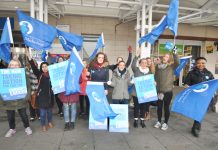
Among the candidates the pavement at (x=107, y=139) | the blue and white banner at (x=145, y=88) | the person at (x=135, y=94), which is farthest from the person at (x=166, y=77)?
the pavement at (x=107, y=139)

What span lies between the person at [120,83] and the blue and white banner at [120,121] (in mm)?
235

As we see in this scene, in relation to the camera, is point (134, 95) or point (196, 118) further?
point (134, 95)

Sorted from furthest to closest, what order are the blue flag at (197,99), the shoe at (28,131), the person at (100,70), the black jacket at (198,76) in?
the person at (100,70) < the black jacket at (198,76) < the shoe at (28,131) < the blue flag at (197,99)

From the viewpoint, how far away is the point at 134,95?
18.3ft

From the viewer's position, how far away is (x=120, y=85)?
5.45 m

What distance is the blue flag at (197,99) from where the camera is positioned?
16.2 feet

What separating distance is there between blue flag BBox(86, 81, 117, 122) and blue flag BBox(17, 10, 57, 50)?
4.88ft

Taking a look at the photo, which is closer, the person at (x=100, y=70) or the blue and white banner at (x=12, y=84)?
the blue and white banner at (x=12, y=84)

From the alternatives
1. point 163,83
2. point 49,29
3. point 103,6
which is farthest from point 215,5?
point 49,29

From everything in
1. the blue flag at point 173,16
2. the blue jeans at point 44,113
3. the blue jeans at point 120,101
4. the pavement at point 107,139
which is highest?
the blue flag at point 173,16

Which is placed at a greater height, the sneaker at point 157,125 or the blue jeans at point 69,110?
the blue jeans at point 69,110

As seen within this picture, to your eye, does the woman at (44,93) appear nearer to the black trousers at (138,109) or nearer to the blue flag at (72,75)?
the blue flag at (72,75)

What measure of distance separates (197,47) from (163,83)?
9.29 m

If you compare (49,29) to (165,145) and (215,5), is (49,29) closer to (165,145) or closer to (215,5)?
(165,145)
